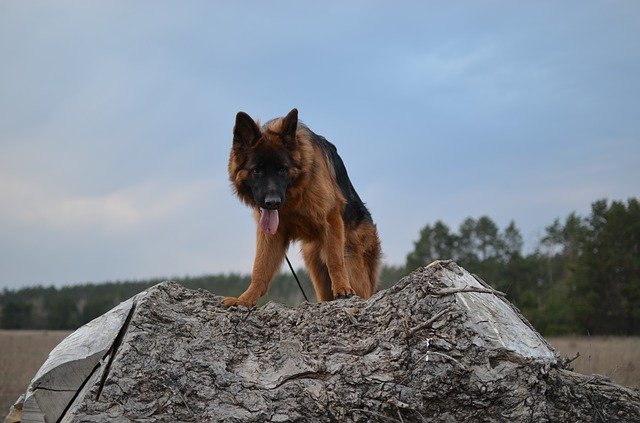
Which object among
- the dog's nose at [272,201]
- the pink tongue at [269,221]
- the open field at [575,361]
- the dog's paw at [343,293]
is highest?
the dog's nose at [272,201]

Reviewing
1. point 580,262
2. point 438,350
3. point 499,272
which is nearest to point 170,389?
point 438,350

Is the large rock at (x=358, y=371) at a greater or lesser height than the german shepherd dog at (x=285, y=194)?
lesser

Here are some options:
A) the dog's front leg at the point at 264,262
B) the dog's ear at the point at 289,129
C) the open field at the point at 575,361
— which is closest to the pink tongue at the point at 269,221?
the dog's front leg at the point at 264,262

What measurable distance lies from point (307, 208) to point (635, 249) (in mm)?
29698

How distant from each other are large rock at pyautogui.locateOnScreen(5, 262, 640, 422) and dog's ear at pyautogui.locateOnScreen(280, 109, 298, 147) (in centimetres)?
240

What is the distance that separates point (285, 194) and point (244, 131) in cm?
82

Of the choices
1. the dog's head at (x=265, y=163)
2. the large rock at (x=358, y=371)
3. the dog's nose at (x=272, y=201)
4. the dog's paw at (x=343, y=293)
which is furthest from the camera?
the dog's paw at (x=343, y=293)

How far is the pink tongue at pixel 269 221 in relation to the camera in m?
6.87

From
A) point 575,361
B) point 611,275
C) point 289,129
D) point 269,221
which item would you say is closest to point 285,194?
point 269,221

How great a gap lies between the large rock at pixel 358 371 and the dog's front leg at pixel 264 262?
1126 mm

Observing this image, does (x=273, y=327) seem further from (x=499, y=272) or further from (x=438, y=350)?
(x=499, y=272)

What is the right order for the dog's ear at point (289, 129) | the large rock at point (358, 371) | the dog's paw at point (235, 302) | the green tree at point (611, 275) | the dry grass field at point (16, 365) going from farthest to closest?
the green tree at point (611, 275), the dry grass field at point (16, 365), the dog's ear at point (289, 129), the dog's paw at point (235, 302), the large rock at point (358, 371)

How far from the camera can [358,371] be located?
4883 mm

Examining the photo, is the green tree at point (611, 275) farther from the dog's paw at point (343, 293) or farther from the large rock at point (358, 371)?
the large rock at point (358, 371)
